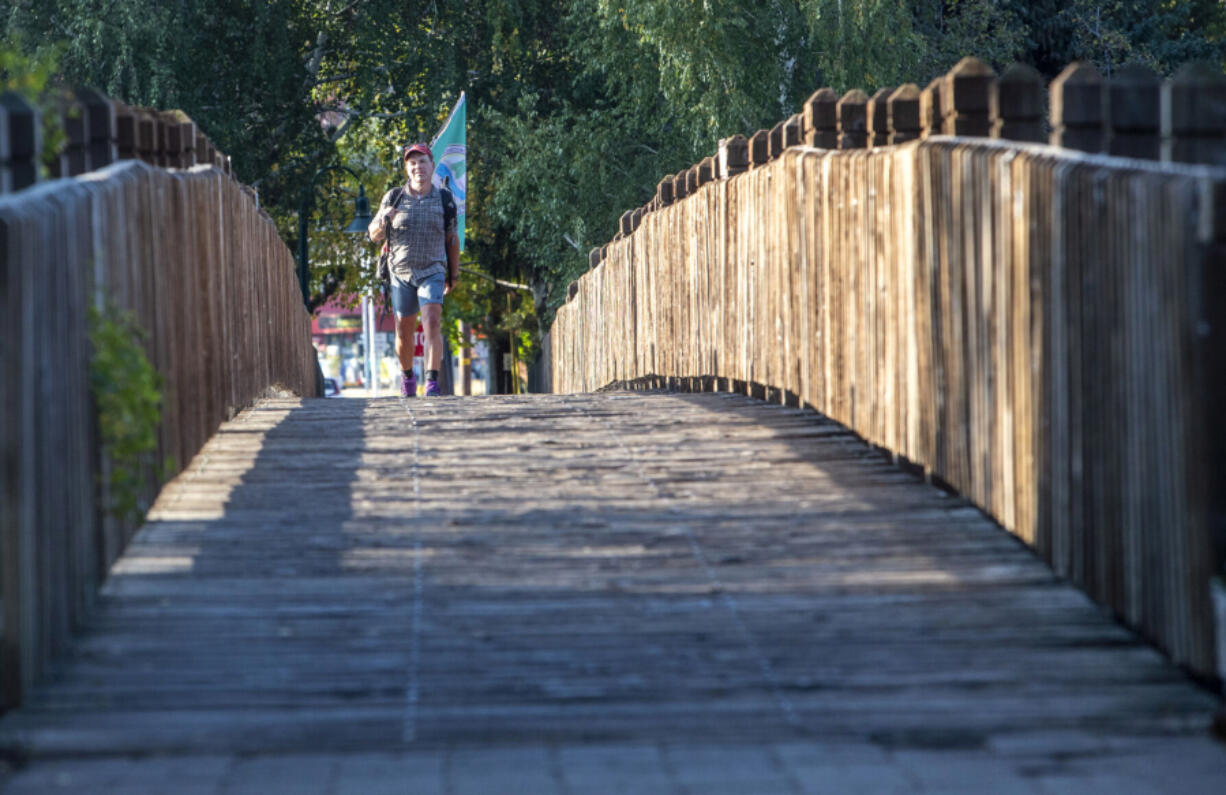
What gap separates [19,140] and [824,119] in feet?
15.7

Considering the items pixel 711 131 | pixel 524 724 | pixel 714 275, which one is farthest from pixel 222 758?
pixel 711 131

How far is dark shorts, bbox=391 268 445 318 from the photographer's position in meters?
13.7

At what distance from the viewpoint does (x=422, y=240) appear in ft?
45.0

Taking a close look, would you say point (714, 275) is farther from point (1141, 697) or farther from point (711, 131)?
point (711, 131)

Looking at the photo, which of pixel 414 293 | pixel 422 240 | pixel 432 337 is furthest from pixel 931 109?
pixel 414 293

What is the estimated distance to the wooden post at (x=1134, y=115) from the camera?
19.1 feet

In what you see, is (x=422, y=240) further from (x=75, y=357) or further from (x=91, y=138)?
(x=75, y=357)

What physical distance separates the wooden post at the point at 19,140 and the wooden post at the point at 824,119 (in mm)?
4674

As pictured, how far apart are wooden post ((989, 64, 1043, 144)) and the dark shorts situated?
7.28 metres

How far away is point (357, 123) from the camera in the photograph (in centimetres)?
3300

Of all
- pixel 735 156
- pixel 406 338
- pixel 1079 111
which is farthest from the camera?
pixel 406 338

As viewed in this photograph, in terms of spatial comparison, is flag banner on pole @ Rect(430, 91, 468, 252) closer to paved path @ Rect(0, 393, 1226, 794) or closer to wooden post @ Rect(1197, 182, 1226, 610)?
paved path @ Rect(0, 393, 1226, 794)

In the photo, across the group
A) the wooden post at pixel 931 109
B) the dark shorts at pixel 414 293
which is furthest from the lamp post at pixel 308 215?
the wooden post at pixel 931 109

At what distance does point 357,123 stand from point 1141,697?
29.4 m
